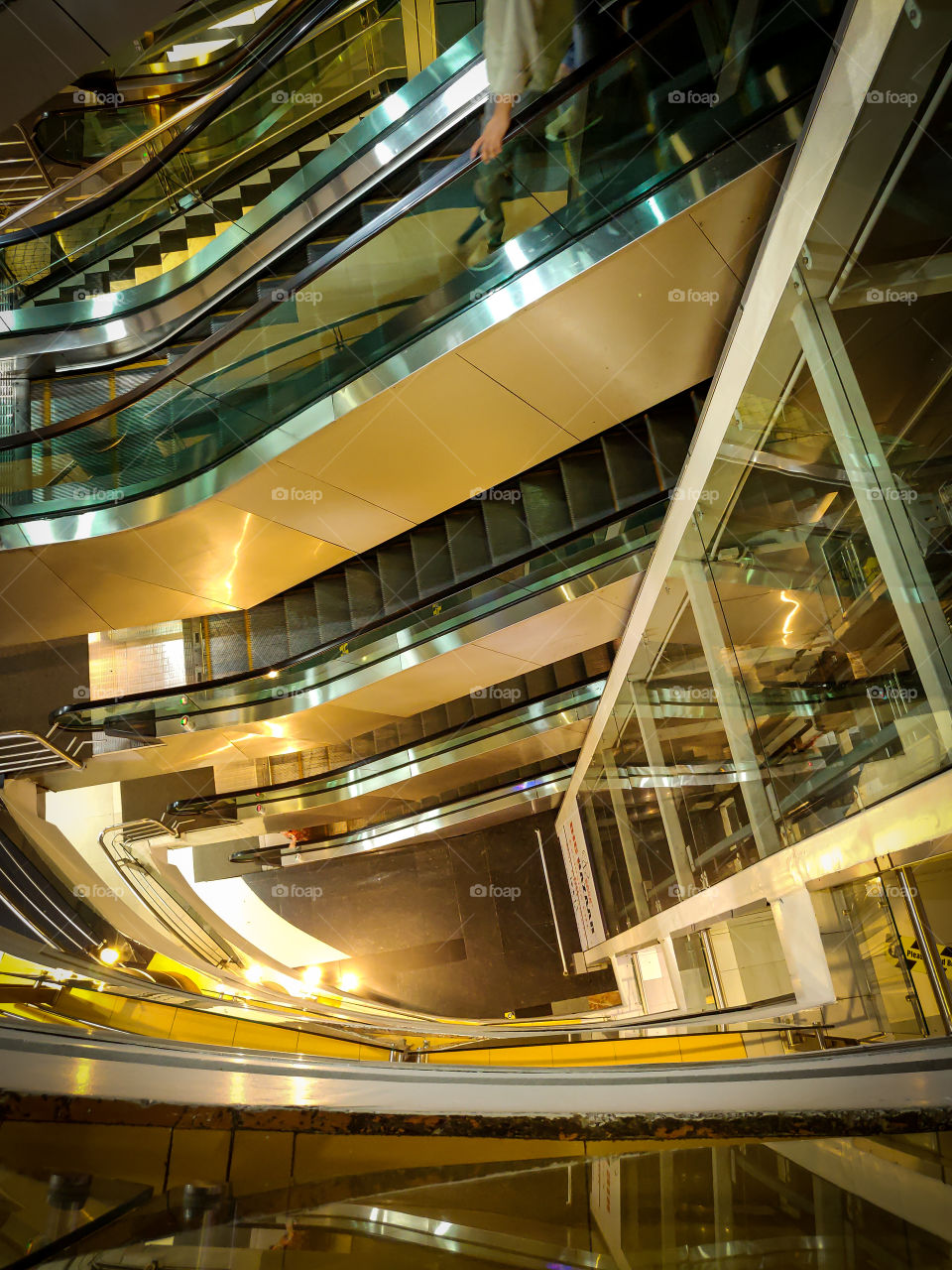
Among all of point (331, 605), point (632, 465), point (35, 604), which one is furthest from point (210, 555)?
point (632, 465)

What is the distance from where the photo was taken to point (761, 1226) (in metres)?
0.87

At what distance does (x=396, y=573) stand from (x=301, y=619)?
1681 mm

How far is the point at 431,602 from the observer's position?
19.8ft

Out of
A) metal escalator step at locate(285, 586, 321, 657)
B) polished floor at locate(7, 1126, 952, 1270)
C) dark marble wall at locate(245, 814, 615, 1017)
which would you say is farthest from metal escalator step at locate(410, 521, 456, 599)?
dark marble wall at locate(245, 814, 615, 1017)

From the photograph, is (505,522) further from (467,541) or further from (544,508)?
(467,541)

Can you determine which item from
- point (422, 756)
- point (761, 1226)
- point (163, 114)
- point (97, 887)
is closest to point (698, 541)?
point (761, 1226)

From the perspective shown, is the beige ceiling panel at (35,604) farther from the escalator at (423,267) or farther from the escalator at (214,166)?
the escalator at (214,166)

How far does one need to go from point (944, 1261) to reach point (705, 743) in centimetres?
363

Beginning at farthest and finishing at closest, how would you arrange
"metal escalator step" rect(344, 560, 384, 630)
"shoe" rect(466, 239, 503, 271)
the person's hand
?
"metal escalator step" rect(344, 560, 384, 630), "shoe" rect(466, 239, 503, 271), the person's hand

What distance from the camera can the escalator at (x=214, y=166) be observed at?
607cm

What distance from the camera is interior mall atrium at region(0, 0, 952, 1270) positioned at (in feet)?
3.36

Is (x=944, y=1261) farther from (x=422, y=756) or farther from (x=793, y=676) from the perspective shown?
(x=422, y=756)

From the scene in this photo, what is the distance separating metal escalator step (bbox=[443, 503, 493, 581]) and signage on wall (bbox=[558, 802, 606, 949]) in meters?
4.68

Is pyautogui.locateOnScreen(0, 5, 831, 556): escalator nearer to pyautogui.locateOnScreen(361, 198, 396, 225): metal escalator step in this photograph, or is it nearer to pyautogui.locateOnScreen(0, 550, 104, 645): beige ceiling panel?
pyautogui.locateOnScreen(361, 198, 396, 225): metal escalator step
